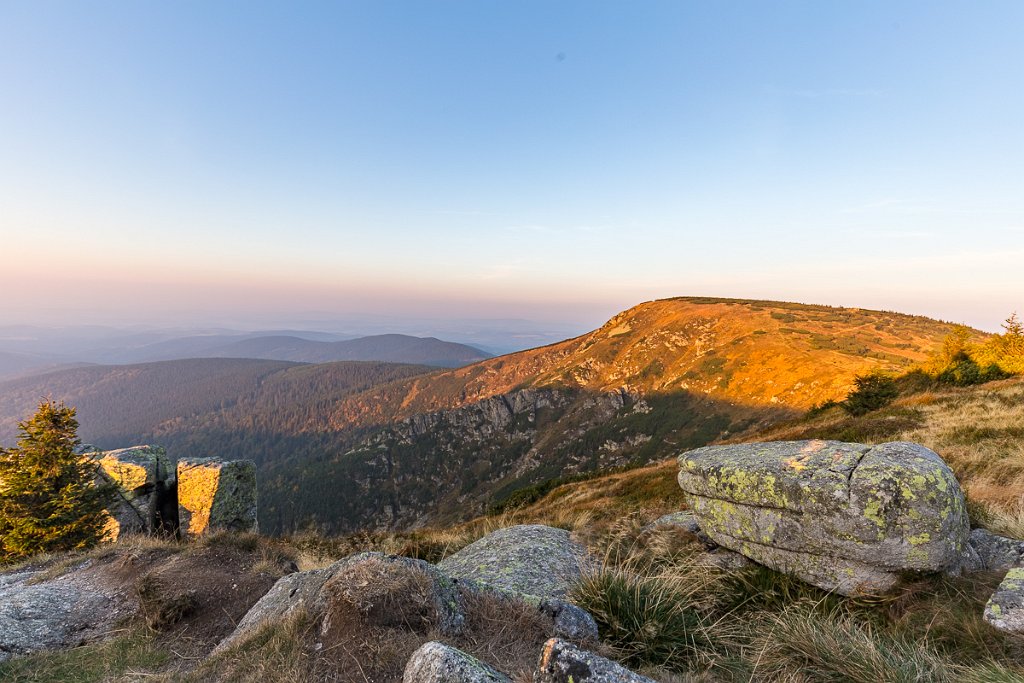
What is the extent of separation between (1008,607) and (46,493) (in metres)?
25.4

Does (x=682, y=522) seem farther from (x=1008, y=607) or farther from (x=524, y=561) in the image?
(x=1008, y=607)

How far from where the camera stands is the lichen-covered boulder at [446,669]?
3.16 m

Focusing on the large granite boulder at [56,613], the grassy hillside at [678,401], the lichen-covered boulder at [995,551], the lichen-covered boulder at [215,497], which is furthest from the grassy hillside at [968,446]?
the grassy hillside at [678,401]

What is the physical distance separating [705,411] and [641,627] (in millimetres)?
141179

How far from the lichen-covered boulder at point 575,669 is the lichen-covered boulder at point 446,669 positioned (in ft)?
1.30

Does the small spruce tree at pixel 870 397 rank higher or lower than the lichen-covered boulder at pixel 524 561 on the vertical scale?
lower

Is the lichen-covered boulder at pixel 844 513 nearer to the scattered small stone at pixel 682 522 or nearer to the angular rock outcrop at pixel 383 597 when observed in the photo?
the scattered small stone at pixel 682 522

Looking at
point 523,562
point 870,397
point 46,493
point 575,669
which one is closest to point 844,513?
point 523,562

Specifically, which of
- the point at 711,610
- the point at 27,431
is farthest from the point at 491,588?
the point at 27,431

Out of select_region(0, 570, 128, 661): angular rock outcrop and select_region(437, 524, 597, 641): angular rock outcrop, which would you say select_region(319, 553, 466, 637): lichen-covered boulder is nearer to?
select_region(437, 524, 597, 641): angular rock outcrop

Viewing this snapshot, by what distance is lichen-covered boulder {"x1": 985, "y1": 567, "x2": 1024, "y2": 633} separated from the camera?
4441mm

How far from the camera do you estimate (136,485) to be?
1995 cm

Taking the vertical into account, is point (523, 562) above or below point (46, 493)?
above

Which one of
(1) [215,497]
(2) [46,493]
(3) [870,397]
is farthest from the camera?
(3) [870,397]
